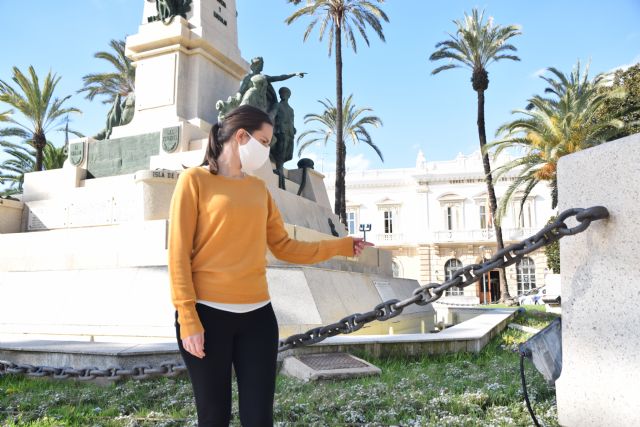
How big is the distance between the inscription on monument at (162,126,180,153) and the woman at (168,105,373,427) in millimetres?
7900

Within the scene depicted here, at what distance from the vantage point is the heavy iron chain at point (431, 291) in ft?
7.84

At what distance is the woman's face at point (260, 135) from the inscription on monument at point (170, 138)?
7832mm

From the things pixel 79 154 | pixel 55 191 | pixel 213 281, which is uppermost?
pixel 79 154

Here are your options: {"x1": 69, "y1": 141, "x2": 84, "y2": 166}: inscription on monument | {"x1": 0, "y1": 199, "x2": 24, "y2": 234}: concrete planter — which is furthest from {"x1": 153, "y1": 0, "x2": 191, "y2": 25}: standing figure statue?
{"x1": 0, "y1": 199, "x2": 24, "y2": 234}: concrete planter

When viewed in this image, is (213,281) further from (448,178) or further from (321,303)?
(448,178)

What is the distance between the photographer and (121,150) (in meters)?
10.4

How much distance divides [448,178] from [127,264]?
134ft

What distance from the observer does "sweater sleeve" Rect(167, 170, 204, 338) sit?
2.05m

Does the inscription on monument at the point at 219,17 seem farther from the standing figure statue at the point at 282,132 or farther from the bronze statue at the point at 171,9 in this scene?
the standing figure statue at the point at 282,132

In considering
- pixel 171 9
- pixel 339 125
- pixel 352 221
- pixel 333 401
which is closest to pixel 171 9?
pixel 171 9

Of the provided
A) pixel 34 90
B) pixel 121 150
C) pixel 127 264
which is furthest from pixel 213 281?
pixel 34 90

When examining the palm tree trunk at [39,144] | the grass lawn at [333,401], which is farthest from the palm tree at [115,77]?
the grass lawn at [333,401]

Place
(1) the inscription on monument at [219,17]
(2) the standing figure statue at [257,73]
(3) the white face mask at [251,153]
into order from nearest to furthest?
(3) the white face mask at [251,153] → (2) the standing figure statue at [257,73] → (1) the inscription on monument at [219,17]

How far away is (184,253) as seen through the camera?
213 cm
